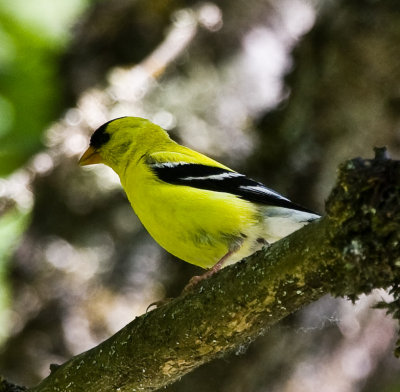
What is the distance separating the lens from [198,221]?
339 cm

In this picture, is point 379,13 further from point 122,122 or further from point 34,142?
point 34,142

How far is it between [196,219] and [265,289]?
129 centimetres

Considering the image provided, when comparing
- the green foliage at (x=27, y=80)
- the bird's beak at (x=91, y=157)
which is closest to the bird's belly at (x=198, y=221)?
the bird's beak at (x=91, y=157)

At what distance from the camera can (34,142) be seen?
19.8ft

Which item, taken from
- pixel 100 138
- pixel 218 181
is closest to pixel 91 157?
pixel 100 138

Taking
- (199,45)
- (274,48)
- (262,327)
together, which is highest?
(199,45)

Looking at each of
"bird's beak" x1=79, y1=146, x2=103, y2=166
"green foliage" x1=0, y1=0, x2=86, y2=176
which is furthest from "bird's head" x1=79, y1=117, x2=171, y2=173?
"green foliage" x1=0, y1=0, x2=86, y2=176

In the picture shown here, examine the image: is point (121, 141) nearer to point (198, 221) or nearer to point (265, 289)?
point (198, 221)

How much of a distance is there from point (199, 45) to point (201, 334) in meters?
4.15

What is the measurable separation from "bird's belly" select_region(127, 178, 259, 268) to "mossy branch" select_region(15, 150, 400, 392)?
0.91m

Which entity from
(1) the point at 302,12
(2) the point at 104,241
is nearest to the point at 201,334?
(2) the point at 104,241

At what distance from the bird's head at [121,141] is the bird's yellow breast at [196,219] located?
0.86m

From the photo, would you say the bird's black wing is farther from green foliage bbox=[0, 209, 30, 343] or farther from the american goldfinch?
green foliage bbox=[0, 209, 30, 343]

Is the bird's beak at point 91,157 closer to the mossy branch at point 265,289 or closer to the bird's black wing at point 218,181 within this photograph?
the bird's black wing at point 218,181
